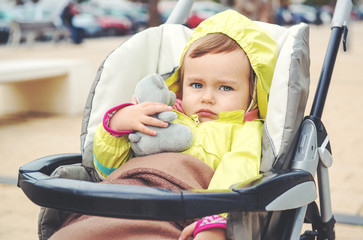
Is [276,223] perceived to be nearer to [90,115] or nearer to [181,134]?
[181,134]

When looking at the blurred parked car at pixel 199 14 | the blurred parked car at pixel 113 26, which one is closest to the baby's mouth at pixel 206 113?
the blurred parked car at pixel 199 14

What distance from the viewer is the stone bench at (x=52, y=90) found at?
6.88 metres

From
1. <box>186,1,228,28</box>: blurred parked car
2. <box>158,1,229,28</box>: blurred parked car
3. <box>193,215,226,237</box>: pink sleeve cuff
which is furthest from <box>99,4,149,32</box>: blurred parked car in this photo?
<box>193,215,226,237</box>: pink sleeve cuff

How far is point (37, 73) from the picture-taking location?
6.45m

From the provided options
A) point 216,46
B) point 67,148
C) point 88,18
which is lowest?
point 88,18

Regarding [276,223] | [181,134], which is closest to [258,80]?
[181,134]

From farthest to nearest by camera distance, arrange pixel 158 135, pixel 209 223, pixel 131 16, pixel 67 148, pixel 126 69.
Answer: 1. pixel 131 16
2. pixel 67 148
3. pixel 126 69
4. pixel 158 135
5. pixel 209 223

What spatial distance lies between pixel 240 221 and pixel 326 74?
33.7 inches

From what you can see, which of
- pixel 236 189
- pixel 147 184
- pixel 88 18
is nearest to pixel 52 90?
pixel 147 184

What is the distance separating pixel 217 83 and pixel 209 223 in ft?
2.23

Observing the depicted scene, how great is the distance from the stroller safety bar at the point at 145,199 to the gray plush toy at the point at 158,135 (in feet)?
1.49

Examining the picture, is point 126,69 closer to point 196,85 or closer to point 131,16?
point 196,85

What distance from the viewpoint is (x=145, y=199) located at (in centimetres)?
145

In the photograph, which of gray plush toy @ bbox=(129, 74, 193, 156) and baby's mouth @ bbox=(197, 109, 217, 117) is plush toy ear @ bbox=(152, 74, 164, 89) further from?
baby's mouth @ bbox=(197, 109, 217, 117)
